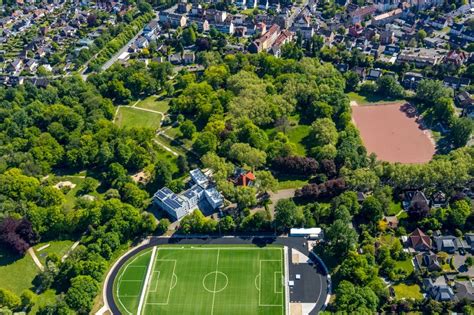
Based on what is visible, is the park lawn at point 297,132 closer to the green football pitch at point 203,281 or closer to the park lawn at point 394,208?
the park lawn at point 394,208

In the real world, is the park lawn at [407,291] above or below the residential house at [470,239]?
below

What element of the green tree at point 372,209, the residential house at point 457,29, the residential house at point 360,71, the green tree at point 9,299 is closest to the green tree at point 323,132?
the green tree at point 372,209

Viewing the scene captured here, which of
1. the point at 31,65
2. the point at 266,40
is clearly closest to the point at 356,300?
the point at 266,40

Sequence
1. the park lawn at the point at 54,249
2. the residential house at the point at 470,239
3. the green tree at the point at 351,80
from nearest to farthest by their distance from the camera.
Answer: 1. the residential house at the point at 470,239
2. the park lawn at the point at 54,249
3. the green tree at the point at 351,80

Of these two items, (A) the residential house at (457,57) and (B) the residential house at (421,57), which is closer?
(A) the residential house at (457,57)

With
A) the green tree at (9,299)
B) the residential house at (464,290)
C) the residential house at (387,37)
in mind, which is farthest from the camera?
the residential house at (387,37)

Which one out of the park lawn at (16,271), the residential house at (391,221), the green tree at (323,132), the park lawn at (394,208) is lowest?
the park lawn at (16,271)

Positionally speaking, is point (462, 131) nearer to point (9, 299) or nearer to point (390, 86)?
point (390, 86)
